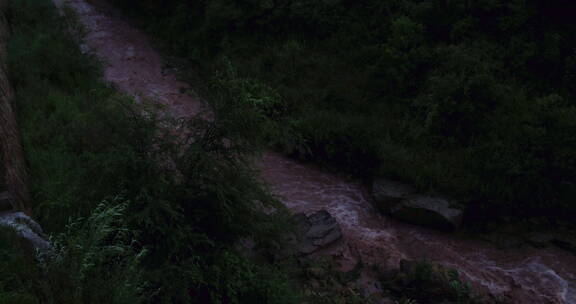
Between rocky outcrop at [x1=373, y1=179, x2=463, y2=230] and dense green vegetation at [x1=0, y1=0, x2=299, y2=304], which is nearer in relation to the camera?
dense green vegetation at [x1=0, y1=0, x2=299, y2=304]

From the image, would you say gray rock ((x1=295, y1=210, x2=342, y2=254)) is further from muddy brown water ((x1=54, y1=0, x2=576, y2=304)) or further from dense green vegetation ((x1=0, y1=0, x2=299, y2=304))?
dense green vegetation ((x1=0, y1=0, x2=299, y2=304))

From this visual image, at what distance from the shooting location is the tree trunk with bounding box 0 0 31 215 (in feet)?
18.7

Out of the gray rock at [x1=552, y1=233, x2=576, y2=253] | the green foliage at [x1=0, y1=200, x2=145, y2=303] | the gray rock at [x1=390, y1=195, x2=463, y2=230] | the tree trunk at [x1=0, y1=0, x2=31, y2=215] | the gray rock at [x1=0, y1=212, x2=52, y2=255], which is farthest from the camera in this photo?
the gray rock at [x1=390, y1=195, x2=463, y2=230]

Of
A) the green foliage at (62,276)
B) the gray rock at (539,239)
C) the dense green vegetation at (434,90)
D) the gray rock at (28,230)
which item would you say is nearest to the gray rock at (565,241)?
the gray rock at (539,239)

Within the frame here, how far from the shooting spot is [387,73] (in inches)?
400

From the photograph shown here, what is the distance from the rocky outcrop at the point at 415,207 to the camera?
26.3ft

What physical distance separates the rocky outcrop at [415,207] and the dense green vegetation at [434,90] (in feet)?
0.90

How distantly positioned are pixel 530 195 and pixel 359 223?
2.93 m

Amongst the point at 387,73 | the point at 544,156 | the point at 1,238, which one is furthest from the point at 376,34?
the point at 1,238

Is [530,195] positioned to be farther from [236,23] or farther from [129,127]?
[236,23]

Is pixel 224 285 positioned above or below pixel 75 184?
below

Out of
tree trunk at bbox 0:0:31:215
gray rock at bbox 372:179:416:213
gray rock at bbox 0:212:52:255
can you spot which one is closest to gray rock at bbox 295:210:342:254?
gray rock at bbox 372:179:416:213

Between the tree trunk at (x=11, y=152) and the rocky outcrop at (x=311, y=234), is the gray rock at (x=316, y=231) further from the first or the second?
the tree trunk at (x=11, y=152)

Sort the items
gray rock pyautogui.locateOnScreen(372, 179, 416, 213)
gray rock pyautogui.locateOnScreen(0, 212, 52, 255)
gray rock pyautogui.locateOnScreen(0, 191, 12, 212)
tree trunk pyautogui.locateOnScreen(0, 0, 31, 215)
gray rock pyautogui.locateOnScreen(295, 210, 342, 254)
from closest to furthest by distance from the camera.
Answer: gray rock pyautogui.locateOnScreen(0, 212, 52, 255) < gray rock pyautogui.locateOnScreen(0, 191, 12, 212) < tree trunk pyautogui.locateOnScreen(0, 0, 31, 215) < gray rock pyautogui.locateOnScreen(295, 210, 342, 254) < gray rock pyautogui.locateOnScreen(372, 179, 416, 213)
